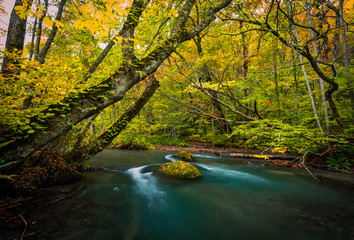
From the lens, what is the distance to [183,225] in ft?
9.44

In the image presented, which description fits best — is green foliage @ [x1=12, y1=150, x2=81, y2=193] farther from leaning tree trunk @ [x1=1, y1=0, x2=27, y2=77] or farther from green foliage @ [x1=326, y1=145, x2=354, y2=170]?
green foliage @ [x1=326, y1=145, x2=354, y2=170]

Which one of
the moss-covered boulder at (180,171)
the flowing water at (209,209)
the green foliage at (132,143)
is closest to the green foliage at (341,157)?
the flowing water at (209,209)

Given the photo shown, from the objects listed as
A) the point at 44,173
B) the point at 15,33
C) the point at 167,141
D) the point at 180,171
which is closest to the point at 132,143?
the point at 167,141

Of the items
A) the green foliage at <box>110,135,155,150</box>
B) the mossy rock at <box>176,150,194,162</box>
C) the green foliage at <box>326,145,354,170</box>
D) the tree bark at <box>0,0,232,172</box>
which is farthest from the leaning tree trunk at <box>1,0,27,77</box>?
the green foliage at <box>326,145,354,170</box>

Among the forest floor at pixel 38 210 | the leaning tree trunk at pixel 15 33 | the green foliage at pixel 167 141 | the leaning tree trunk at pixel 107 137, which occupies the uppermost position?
the leaning tree trunk at pixel 15 33

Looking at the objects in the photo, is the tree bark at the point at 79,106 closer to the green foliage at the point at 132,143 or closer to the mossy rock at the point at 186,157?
the mossy rock at the point at 186,157

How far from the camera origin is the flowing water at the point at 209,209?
2.58 meters

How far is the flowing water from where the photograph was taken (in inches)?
101

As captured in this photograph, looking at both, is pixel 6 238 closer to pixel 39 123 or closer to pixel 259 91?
pixel 39 123

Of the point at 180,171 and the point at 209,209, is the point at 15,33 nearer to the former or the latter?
the point at 180,171

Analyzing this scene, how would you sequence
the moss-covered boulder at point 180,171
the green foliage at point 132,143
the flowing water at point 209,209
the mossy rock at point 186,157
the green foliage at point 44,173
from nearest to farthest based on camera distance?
the flowing water at point 209,209, the green foliage at point 44,173, the moss-covered boulder at point 180,171, the mossy rock at point 186,157, the green foliage at point 132,143

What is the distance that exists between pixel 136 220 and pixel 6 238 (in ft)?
5.88

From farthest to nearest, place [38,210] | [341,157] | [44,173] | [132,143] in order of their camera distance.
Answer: [132,143]
[341,157]
[44,173]
[38,210]

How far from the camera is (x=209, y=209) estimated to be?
133 inches
